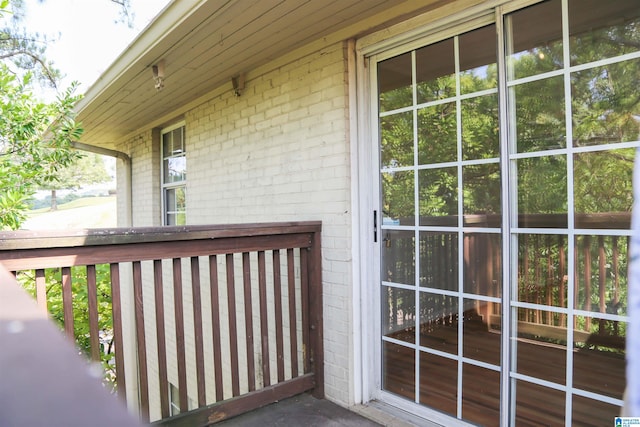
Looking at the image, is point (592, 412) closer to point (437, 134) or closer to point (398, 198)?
point (398, 198)

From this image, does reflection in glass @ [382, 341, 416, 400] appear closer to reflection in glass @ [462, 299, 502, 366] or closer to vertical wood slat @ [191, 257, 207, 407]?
reflection in glass @ [462, 299, 502, 366]

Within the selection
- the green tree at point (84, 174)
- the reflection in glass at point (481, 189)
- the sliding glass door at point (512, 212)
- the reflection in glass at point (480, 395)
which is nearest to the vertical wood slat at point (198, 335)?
the sliding glass door at point (512, 212)

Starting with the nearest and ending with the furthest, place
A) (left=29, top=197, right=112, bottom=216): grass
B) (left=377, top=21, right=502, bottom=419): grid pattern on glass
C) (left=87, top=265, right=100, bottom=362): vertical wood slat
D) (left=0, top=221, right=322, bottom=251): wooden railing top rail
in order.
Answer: (left=0, top=221, right=322, bottom=251): wooden railing top rail < (left=87, top=265, right=100, bottom=362): vertical wood slat < (left=377, top=21, right=502, bottom=419): grid pattern on glass < (left=29, top=197, right=112, bottom=216): grass

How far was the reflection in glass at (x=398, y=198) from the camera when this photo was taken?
2482mm

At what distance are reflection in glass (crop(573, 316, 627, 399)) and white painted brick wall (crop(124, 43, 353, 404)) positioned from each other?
49.6 inches

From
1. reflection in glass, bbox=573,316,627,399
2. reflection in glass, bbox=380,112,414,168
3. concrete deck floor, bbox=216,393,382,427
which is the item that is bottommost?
concrete deck floor, bbox=216,393,382,427

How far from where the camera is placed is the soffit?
7.53ft

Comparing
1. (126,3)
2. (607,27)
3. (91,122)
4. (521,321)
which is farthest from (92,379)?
(126,3)

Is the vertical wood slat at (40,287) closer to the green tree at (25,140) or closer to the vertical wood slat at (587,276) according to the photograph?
the green tree at (25,140)

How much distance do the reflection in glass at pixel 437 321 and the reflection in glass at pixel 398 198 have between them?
488 mm

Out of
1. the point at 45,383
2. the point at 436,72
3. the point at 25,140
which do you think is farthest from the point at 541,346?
the point at 25,140

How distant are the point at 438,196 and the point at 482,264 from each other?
477mm

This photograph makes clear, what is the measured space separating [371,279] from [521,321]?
0.91m

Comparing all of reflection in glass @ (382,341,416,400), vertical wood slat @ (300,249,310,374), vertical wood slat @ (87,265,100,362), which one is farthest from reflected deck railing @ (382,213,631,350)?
vertical wood slat @ (87,265,100,362)
